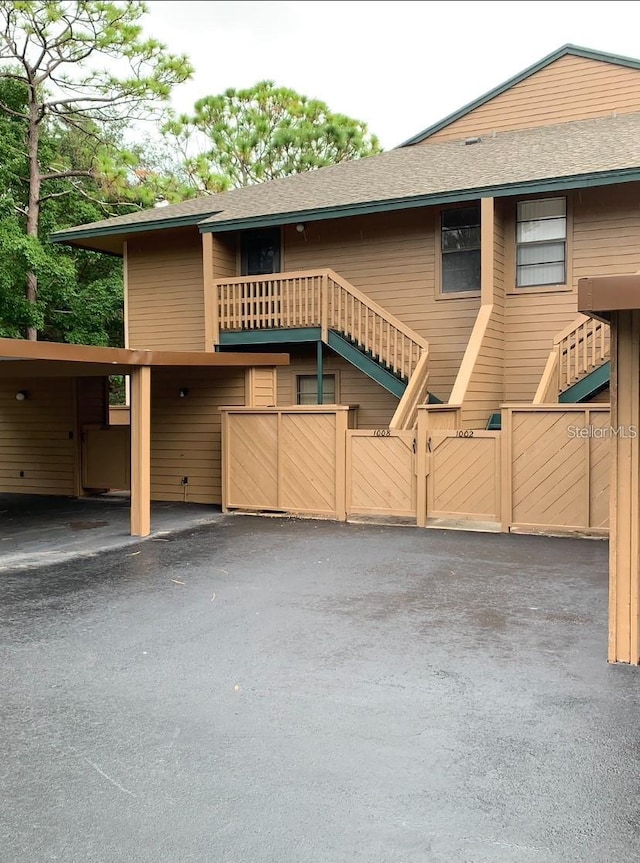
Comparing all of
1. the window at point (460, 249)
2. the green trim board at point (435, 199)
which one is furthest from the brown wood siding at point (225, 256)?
the window at point (460, 249)

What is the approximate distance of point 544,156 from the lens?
A: 1257 centimetres

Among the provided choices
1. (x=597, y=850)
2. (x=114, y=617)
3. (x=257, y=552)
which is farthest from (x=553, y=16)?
(x=597, y=850)

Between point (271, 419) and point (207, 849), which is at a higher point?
point (271, 419)

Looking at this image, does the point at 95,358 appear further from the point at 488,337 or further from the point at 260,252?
the point at 260,252

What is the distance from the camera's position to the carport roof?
7.62 metres

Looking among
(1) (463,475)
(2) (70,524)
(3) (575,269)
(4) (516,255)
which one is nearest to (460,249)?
(4) (516,255)

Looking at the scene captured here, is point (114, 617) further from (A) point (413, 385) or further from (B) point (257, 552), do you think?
(A) point (413, 385)

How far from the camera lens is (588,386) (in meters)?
10.9

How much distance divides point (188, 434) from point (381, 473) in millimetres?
4750

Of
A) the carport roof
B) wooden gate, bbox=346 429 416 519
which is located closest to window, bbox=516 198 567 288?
wooden gate, bbox=346 429 416 519

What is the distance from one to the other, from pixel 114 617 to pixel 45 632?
0.59 meters

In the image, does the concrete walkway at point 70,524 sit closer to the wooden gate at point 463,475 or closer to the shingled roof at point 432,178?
the wooden gate at point 463,475

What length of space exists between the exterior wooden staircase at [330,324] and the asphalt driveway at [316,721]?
5.16 m

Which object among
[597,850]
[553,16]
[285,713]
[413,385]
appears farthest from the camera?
[553,16]
